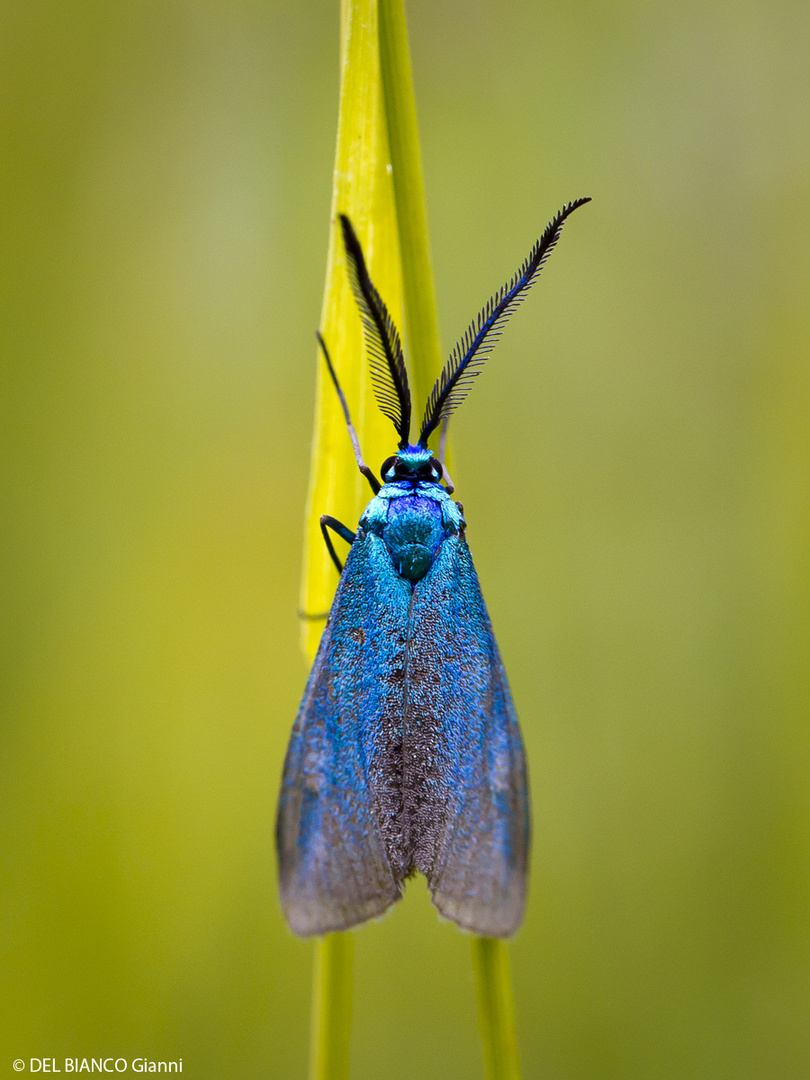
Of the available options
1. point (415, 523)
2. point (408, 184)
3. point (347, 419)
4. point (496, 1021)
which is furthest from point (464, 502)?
point (496, 1021)

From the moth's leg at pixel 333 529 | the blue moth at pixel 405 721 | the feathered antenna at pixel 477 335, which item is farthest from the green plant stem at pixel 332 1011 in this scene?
the feathered antenna at pixel 477 335

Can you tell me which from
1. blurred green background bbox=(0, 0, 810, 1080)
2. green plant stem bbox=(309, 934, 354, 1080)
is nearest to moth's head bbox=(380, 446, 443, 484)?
blurred green background bbox=(0, 0, 810, 1080)

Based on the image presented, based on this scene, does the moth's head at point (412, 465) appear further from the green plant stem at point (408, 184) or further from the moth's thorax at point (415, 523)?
the green plant stem at point (408, 184)

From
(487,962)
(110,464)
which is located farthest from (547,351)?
(487,962)

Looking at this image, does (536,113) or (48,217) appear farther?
(536,113)

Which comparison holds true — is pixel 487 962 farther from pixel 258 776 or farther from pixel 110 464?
pixel 110 464

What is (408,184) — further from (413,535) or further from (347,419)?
(413,535)
